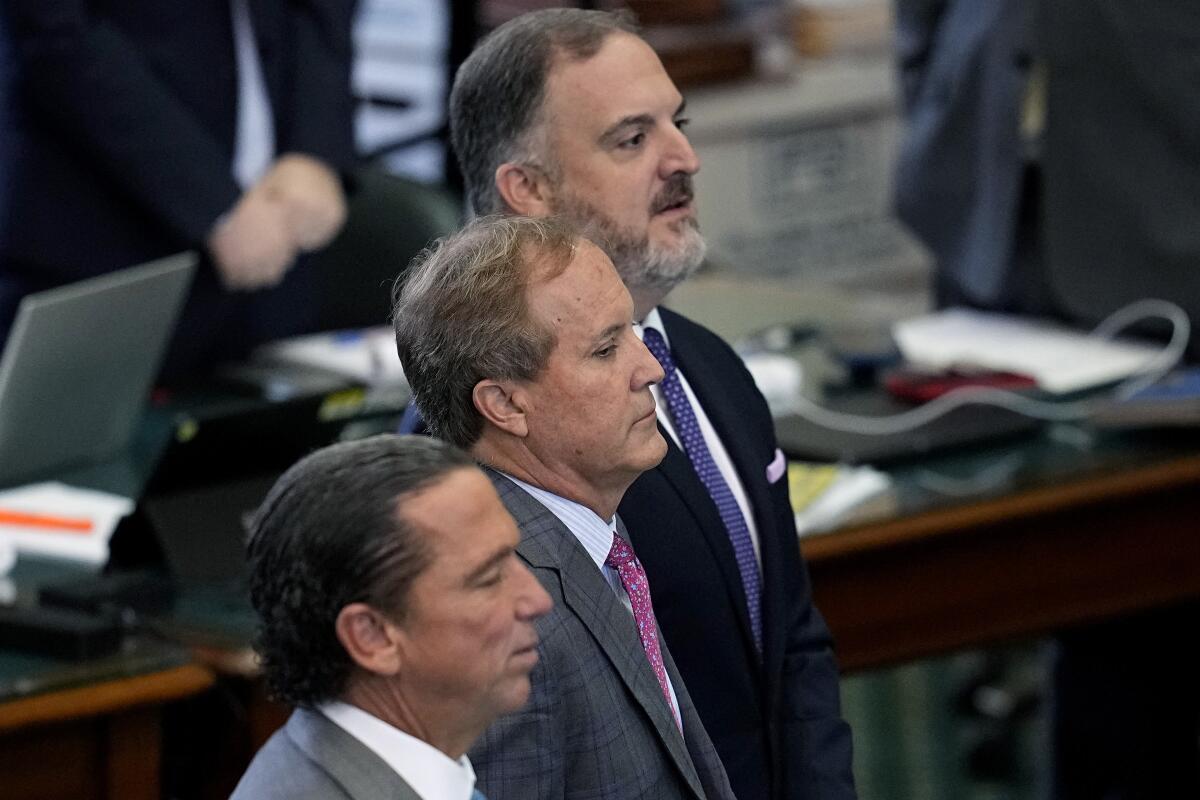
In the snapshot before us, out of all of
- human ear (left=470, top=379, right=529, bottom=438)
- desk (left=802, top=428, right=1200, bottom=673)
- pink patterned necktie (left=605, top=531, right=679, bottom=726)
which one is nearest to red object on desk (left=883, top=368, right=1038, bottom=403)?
desk (left=802, top=428, right=1200, bottom=673)

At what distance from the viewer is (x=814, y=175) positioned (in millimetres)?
5441

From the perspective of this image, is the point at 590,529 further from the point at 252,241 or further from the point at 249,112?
the point at 249,112

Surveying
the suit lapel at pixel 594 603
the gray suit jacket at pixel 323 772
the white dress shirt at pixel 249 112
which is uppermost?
the gray suit jacket at pixel 323 772

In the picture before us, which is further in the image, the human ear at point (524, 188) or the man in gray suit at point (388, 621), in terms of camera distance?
the human ear at point (524, 188)

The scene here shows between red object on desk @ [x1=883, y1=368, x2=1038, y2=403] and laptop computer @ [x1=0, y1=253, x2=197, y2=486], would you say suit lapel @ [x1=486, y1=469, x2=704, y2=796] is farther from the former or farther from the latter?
red object on desk @ [x1=883, y1=368, x2=1038, y2=403]

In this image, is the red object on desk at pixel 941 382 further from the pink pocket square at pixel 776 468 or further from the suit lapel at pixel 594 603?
the suit lapel at pixel 594 603

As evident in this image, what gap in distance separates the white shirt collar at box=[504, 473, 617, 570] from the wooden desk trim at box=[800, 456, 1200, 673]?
0.94 metres

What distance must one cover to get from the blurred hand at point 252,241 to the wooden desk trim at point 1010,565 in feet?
3.35

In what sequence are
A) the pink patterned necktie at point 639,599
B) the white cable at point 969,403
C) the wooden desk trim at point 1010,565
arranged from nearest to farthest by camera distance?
the pink patterned necktie at point 639,599
the wooden desk trim at point 1010,565
the white cable at point 969,403

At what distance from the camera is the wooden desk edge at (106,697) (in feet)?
6.55

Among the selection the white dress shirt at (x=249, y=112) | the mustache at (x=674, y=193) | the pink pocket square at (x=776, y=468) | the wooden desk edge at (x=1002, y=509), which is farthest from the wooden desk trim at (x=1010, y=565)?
the white dress shirt at (x=249, y=112)

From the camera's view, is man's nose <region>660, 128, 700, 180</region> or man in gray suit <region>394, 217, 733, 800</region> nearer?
man in gray suit <region>394, 217, 733, 800</region>

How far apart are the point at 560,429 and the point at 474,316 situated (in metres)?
0.10

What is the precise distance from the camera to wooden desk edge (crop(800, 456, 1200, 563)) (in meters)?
2.52
